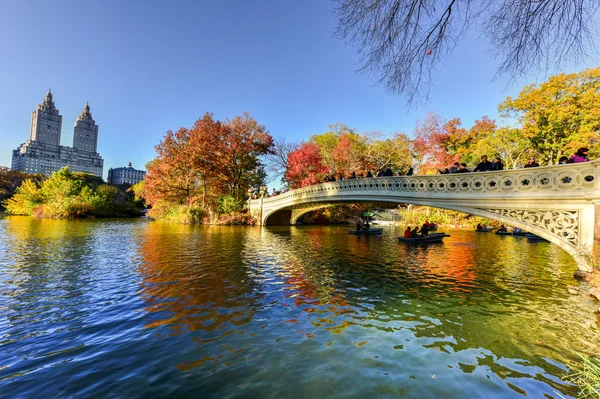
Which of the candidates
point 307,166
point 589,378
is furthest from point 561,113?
point 589,378

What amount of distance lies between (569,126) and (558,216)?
22.3 metres

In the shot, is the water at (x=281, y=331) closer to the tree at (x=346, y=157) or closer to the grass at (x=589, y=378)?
the grass at (x=589, y=378)

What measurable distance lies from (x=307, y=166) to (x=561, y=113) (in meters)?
22.4

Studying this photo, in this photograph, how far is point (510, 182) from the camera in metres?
9.66

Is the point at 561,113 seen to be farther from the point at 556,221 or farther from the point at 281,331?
the point at 281,331

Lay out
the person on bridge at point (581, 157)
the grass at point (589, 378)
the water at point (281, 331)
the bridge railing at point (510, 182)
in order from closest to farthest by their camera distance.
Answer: the grass at point (589, 378), the water at point (281, 331), the bridge railing at point (510, 182), the person on bridge at point (581, 157)

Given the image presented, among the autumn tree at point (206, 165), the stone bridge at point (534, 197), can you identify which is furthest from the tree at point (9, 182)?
the stone bridge at point (534, 197)

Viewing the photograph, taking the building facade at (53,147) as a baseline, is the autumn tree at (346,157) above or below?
below

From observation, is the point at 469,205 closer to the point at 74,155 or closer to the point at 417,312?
the point at 417,312

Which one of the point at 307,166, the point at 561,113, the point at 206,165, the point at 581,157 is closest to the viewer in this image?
the point at 581,157

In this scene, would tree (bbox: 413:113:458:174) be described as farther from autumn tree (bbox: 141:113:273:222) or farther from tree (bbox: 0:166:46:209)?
tree (bbox: 0:166:46:209)

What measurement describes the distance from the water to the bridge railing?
2804 mm

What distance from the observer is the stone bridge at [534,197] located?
289 inches

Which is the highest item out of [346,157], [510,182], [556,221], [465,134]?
[465,134]
